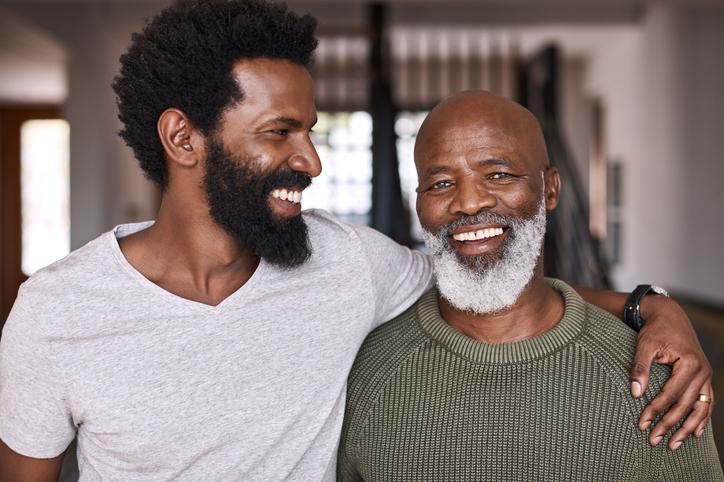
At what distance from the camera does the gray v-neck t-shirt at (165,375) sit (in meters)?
1.35

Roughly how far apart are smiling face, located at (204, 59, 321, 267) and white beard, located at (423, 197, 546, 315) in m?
0.33

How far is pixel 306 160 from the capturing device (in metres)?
1.49

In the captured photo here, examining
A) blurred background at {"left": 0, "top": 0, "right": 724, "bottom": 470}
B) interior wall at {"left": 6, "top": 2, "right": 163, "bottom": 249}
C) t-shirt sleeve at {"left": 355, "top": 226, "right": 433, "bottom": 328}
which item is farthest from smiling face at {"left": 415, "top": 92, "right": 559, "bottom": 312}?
interior wall at {"left": 6, "top": 2, "right": 163, "bottom": 249}

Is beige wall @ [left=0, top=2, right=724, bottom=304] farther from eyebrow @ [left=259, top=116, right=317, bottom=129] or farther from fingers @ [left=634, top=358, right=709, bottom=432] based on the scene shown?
fingers @ [left=634, top=358, right=709, bottom=432]

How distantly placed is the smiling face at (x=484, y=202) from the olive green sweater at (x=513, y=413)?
0.43 ft

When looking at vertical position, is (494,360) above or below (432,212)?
below

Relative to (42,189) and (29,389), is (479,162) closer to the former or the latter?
(29,389)

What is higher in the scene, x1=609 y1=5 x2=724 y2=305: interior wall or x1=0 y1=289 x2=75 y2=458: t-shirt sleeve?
x1=609 y1=5 x2=724 y2=305: interior wall

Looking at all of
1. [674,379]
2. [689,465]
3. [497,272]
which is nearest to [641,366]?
[674,379]

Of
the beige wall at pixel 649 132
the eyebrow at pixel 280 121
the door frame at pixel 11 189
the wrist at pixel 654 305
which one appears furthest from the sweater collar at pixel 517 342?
the door frame at pixel 11 189

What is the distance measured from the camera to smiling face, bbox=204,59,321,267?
4.80ft

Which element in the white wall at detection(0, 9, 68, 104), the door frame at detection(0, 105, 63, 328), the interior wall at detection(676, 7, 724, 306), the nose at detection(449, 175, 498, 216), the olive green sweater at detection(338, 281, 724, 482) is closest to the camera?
the olive green sweater at detection(338, 281, 724, 482)

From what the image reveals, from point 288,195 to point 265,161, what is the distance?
0.27 feet

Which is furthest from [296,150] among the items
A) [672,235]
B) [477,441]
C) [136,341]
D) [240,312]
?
[672,235]
